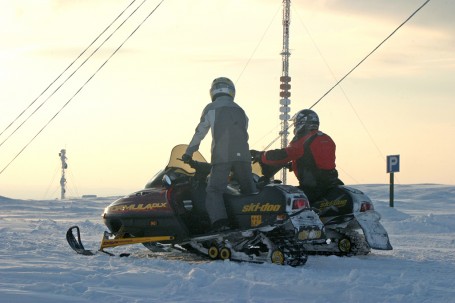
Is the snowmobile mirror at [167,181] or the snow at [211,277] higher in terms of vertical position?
the snowmobile mirror at [167,181]

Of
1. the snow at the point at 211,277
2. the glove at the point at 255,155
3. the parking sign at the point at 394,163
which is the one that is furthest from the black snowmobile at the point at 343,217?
the parking sign at the point at 394,163

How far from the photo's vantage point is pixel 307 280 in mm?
7203

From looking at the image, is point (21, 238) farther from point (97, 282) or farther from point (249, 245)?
point (97, 282)

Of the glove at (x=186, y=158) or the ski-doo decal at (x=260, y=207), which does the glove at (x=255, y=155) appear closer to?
the glove at (x=186, y=158)

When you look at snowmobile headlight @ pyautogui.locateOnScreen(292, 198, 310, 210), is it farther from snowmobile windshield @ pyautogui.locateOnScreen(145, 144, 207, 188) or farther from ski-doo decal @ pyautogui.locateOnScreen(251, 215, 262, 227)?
snowmobile windshield @ pyautogui.locateOnScreen(145, 144, 207, 188)

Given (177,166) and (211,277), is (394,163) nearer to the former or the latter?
(177,166)

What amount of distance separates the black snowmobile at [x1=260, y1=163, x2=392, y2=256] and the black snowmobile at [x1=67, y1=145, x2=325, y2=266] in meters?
0.93

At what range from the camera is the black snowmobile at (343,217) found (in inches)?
403

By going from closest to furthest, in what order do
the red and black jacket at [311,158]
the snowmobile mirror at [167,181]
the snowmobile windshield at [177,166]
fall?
the snowmobile mirror at [167,181] < the snowmobile windshield at [177,166] < the red and black jacket at [311,158]

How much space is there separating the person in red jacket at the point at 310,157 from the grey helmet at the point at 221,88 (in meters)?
1.18

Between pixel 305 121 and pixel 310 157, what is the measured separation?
0.55 meters

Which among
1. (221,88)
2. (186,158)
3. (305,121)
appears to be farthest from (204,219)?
(305,121)

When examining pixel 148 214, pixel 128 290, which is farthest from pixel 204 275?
pixel 148 214

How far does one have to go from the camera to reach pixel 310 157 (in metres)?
10.5
